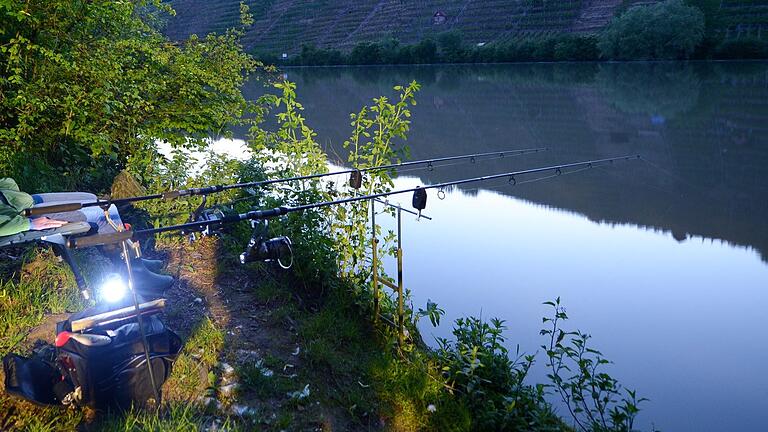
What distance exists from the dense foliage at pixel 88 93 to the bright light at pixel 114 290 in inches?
91.6

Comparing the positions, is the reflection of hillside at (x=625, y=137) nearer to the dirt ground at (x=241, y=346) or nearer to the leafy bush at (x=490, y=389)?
the leafy bush at (x=490, y=389)

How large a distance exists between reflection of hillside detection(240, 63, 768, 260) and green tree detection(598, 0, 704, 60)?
11461mm

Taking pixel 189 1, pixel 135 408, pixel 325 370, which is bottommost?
pixel 325 370

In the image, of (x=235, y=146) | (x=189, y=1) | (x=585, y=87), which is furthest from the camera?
(x=189, y=1)

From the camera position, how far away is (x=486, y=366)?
3.60 metres

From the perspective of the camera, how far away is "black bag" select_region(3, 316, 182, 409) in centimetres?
256

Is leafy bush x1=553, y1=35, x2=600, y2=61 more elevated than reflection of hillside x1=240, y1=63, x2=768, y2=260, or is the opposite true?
leafy bush x1=553, y1=35, x2=600, y2=61

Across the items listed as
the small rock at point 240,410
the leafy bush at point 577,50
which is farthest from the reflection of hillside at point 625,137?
the leafy bush at point 577,50

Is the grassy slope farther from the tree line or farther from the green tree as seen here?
the green tree

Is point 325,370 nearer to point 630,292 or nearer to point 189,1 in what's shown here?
point 630,292

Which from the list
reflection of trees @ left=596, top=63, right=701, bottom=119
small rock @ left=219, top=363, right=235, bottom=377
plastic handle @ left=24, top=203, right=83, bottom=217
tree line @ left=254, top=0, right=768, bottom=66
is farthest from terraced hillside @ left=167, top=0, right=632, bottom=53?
plastic handle @ left=24, top=203, right=83, bottom=217

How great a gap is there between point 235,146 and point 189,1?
76.5 m

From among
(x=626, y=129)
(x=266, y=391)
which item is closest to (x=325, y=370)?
(x=266, y=391)

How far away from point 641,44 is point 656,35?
38.8 inches
